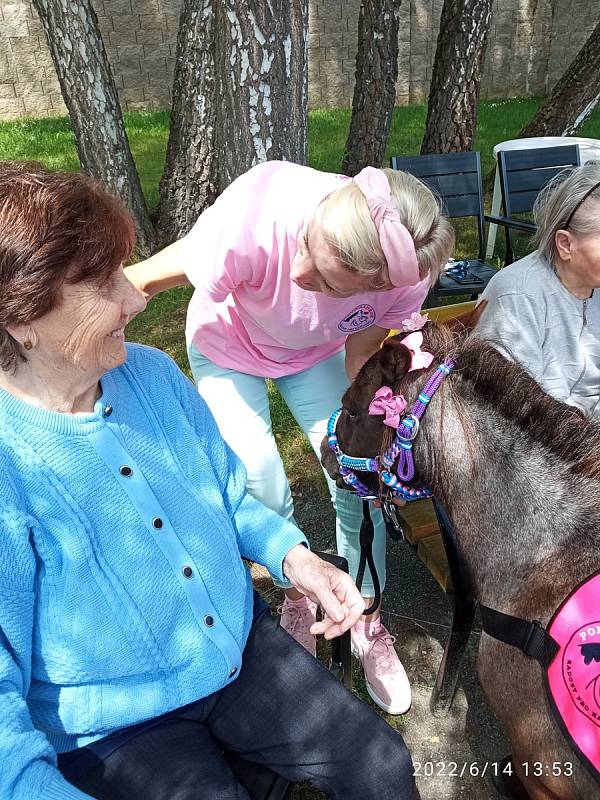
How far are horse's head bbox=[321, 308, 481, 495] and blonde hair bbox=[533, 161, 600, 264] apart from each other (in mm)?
871

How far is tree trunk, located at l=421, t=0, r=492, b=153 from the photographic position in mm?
7164

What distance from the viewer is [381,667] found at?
9.51ft

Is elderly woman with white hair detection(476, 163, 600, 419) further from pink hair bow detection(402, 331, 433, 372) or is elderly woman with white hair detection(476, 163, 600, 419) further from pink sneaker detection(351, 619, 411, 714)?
pink sneaker detection(351, 619, 411, 714)

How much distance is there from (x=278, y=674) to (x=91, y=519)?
29.8 inches

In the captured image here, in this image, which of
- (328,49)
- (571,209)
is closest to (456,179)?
(571,209)

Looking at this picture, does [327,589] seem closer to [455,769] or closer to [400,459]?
[400,459]

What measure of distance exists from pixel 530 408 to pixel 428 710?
5.53ft

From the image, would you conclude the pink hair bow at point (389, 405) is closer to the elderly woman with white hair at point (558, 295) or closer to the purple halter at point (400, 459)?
the purple halter at point (400, 459)

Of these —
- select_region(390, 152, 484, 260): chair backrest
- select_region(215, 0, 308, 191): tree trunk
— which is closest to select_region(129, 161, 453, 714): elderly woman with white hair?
select_region(215, 0, 308, 191): tree trunk

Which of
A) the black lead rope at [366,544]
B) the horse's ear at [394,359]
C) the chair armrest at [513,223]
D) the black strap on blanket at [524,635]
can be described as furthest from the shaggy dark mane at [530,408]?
the chair armrest at [513,223]

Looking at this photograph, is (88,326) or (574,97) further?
(574,97)

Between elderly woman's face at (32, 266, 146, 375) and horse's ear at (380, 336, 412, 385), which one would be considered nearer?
elderly woman's face at (32, 266, 146, 375)

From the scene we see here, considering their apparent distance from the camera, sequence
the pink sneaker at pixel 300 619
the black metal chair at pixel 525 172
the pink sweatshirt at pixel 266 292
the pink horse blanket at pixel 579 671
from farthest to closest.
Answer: the black metal chair at pixel 525 172 < the pink sneaker at pixel 300 619 < the pink sweatshirt at pixel 266 292 < the pink horse blanket at pixel 579 671

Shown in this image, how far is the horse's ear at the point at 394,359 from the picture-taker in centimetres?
203
